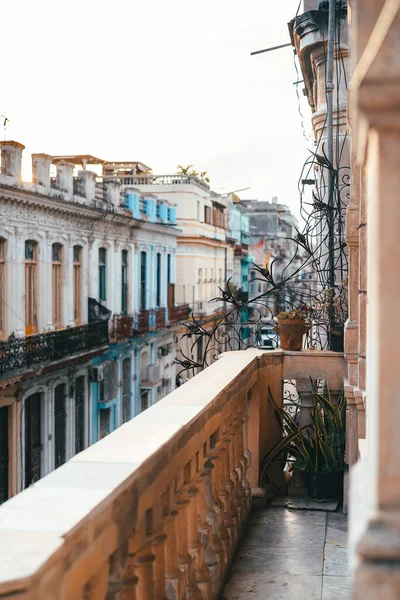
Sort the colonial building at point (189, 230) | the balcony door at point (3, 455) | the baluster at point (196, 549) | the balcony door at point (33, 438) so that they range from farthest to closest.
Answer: the colonial building at point (189, 230), the balcony door at point (33, 438), the balcony door at point (3, 455), the baluster at point (196, 549)

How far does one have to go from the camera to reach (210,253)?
40.8 metres

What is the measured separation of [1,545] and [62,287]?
2032 cm

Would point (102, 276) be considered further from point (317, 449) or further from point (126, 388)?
point (317, 449)

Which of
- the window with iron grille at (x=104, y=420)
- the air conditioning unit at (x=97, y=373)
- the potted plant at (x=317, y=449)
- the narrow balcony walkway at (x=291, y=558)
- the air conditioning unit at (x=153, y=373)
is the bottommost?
the window with iron grille at (x=104, y=420)

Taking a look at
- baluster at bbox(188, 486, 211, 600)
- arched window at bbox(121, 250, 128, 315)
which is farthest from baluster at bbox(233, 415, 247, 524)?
arched window at bbox(121, 250, 128, 315)

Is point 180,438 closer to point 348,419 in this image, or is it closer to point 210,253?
point 348,419

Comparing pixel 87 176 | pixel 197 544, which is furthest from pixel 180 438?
pixel 87 176

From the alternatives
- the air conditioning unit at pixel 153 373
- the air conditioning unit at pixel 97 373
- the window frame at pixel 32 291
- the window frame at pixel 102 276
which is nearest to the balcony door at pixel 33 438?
the window frame at pixel 32 291

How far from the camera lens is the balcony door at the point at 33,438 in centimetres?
1877

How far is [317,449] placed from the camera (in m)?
4.91

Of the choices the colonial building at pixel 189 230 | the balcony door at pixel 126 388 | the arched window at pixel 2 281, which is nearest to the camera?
the arched window at pixel 2 281

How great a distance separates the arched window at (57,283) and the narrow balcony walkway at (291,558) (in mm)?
17323

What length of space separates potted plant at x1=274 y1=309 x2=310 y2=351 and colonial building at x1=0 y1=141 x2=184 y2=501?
12.2 meters

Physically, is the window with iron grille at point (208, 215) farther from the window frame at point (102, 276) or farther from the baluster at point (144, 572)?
the baluster at point (144, 572)
